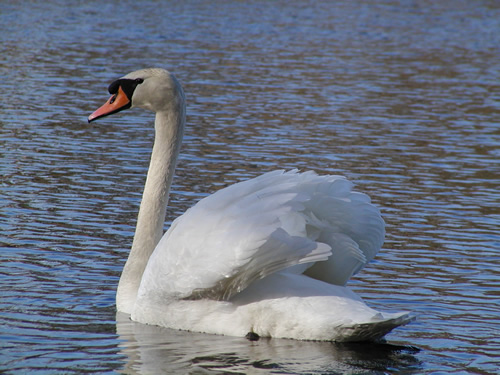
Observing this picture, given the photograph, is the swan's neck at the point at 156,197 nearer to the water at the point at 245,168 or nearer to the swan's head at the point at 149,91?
the swan's head at the point at 149,91

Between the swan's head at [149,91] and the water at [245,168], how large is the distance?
150cm

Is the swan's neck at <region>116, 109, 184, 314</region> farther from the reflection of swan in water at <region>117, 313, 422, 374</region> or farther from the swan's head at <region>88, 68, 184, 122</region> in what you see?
the reflection of swan in water at <region>117, 313, 422, 374</region>

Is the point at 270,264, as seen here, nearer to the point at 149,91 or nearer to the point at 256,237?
the point at 256,237

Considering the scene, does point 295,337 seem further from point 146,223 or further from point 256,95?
point 256,95

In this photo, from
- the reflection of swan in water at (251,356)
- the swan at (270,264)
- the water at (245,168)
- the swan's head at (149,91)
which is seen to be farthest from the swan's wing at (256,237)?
the swan's head at (149,91)

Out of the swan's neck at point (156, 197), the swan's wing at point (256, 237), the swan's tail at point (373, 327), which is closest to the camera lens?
the swan's tail at point (373, 327)

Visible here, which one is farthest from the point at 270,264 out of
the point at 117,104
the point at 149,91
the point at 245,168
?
the point at 245,168

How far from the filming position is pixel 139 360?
6.29m

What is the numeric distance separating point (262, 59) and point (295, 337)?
20.8 metres

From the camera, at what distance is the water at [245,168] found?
6.57 metres

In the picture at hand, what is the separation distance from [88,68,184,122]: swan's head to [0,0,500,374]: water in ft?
4.92

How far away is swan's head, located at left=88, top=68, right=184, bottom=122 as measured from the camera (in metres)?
7.78

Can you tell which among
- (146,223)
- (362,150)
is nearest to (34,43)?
(362,150)

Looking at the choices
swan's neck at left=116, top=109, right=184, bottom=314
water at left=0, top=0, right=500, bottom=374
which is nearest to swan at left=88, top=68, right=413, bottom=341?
water at left=0, top=0, right=500, bottom=374
